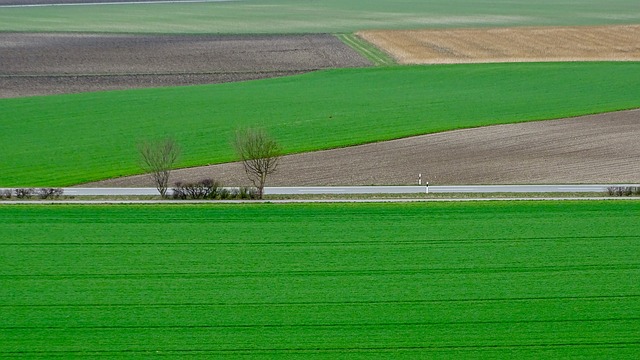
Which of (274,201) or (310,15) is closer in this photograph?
(274,201)

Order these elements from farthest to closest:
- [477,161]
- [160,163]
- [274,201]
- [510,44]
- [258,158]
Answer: [510,44] → [477,161] → [160,163] → [258,158] → [274,201]

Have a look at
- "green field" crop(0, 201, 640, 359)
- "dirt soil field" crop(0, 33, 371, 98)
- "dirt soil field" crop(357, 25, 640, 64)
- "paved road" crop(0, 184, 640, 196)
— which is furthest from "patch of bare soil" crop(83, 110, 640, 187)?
"dirt soil field" crop(357, 25, 640, 64)

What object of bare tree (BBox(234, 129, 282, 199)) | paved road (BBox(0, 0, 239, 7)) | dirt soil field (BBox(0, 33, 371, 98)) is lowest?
bare tree (BBox(234, 129, 282, 199))

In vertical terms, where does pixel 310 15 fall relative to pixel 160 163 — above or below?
above

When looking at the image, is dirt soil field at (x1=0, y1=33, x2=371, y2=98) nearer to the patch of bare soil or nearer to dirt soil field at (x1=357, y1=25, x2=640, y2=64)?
dirt soil field at (x1=357, y1=25, x2=640, y2=64)

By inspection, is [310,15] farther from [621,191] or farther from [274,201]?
[621,191]

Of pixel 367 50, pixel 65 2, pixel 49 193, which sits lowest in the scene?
pixel 49 193

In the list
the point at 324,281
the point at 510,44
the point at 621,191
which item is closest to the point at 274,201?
the point at 324,281
